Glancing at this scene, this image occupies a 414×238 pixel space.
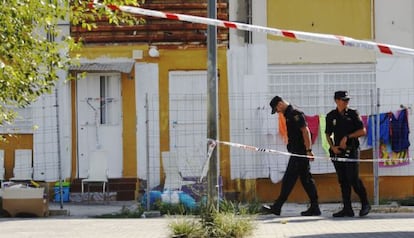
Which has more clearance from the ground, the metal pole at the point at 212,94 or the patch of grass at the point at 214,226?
the metal pole at the point at 212,94

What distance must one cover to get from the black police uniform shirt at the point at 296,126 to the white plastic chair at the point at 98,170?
4831mm

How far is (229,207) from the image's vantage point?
9320 mm

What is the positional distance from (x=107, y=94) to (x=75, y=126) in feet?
3.01

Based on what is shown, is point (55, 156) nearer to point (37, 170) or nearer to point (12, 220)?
point (37, 170)

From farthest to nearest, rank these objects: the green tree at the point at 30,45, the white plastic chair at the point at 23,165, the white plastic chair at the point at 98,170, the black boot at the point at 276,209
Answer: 1. the white plastic chair at the point at 23,165
2. the white plastic chair at the point at 98,170
3. the black boot at the point at 276,209
4. the green tree at the point at 30,45

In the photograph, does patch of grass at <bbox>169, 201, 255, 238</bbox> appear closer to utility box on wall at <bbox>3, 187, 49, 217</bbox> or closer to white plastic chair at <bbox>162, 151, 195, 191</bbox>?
utility box on wall at <bbox>3, 187, 49, 217</bbox>

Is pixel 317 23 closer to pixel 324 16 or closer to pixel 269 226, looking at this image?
pixel 324 16

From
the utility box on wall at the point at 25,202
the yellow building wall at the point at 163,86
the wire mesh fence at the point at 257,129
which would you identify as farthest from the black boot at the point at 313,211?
the utility box on wall at the point at 25,202

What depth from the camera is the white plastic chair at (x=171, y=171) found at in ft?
47.6

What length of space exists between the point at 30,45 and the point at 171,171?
7415mm

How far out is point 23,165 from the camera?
15.1 metres

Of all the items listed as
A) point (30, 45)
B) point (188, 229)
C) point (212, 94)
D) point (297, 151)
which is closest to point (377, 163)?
point (297, 151)

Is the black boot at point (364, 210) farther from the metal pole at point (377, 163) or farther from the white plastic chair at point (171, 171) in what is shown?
the white plastic chair at point (171, 171)

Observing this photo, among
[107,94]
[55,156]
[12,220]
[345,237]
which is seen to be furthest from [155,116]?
[345,237]
